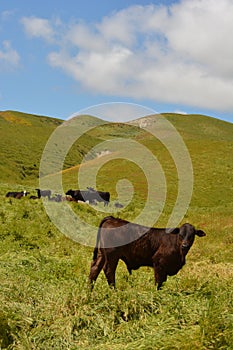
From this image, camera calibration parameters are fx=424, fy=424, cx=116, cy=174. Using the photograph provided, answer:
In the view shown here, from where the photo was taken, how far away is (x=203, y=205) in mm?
47594

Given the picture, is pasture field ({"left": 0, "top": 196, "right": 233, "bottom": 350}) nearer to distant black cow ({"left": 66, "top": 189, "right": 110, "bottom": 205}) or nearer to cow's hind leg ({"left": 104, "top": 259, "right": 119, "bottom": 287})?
cow's hind leg ({"left": 104, "top": 259, "right": 119, "bottom": 287})

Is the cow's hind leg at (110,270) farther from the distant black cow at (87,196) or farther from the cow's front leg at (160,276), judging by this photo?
the distant black cow at (87,196)

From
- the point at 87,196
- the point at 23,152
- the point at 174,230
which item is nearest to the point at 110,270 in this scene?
the point at 174,230

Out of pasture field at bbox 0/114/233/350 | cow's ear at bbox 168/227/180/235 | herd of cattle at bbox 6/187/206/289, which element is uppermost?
cow's ear at bbox 168/227/180/235

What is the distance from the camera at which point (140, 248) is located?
1057 centimetres

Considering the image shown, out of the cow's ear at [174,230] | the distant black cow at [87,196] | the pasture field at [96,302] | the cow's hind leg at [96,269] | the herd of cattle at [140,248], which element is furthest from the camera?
the distant black cow at [87,196]

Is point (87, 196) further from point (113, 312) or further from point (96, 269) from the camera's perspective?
point (113, 312)

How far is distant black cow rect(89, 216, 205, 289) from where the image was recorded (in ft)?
34.2

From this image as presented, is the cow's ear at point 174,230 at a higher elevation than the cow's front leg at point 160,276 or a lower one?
higher

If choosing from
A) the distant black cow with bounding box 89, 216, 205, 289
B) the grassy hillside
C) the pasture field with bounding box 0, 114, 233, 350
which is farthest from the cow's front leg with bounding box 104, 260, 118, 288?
the grassy hillside

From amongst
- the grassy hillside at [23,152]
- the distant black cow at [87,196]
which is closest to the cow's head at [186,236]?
the distant black cow at [87,196]

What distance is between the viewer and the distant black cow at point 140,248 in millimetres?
10422

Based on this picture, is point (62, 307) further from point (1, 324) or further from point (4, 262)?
point (4, 262)

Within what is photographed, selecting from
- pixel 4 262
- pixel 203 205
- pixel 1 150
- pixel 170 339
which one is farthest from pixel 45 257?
pixel 1 150
